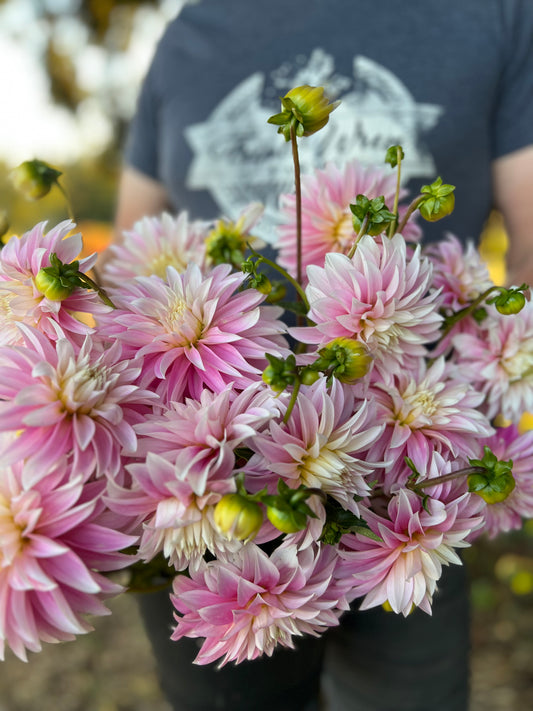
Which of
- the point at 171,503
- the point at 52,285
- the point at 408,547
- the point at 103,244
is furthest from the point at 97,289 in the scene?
the point at 103,244

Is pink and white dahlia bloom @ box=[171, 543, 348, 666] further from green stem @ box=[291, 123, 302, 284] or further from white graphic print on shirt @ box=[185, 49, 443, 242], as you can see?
white graphic print on shirt @ box=[185, 49, 443, 242]

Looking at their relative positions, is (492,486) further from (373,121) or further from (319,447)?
(373,121)

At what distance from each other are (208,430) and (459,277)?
9.6 inches

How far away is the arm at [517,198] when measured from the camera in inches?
31.3

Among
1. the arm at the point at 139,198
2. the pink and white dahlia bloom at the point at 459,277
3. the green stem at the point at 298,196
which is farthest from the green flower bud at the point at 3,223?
the arm at the point at 139,198

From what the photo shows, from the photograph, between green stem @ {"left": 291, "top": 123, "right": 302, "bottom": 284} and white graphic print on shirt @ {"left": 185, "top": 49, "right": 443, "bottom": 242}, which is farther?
white graphic print on shirt @ {"left": 185, "top": 49, "right": 443, "bottom": 242}

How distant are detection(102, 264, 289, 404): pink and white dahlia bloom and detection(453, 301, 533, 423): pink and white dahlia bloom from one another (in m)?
0.16

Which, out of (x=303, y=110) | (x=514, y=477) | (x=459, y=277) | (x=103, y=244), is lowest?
(x=103, y=244)

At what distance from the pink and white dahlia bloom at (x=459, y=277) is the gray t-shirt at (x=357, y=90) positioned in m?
0.35

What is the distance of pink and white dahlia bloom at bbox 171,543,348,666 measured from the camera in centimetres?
34

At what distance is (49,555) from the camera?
281 millimetres

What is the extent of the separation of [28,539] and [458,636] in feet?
1.96

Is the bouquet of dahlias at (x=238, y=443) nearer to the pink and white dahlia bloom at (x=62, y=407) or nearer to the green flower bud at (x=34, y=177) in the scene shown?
the pink and white dahlia bloom at (x=62, y=407)

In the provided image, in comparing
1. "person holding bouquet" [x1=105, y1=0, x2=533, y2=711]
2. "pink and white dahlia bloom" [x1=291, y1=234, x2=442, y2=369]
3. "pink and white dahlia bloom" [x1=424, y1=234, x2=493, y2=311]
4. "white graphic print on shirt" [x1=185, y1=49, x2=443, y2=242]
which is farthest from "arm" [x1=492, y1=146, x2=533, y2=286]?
"pink and white dahlia bloom" [x1=291, y1=234, x2=442, y2=369]
